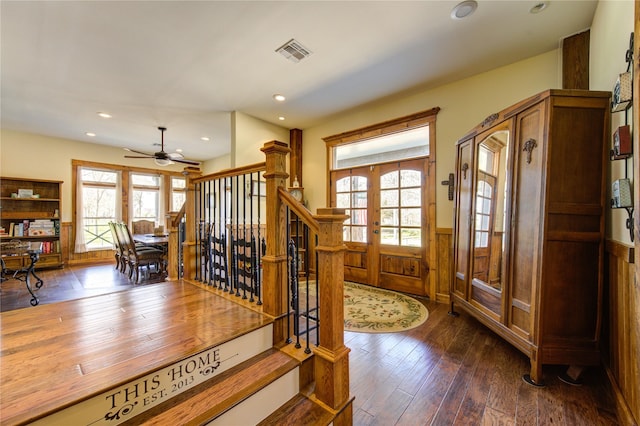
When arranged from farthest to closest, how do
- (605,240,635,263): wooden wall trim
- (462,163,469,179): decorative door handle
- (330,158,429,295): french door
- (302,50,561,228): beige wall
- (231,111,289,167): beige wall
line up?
(231,111,289,167): beige wall < (330,158,429,295): french door < (302,50,561,228): beige wall < (462,163,469,179): decorative door handle < (605,240,635,263): wooden wall trim

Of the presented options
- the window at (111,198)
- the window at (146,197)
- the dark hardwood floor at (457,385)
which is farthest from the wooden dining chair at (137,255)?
the dark hardwood floor at (457,385)

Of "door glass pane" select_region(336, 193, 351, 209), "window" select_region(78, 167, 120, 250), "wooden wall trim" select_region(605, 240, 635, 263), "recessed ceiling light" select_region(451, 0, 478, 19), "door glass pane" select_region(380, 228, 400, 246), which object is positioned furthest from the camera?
"window" select_region(78, 167, 120, 250)

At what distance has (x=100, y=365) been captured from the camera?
1.27 meters

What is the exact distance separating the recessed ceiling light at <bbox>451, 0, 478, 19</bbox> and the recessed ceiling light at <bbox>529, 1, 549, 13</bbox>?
0.53 m

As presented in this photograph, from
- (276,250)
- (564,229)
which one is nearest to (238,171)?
(276,250)

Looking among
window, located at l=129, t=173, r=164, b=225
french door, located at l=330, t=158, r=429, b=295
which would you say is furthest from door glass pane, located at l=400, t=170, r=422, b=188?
window, located at l=129, t=173, r=164, b=225

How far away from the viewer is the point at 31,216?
5.45 m

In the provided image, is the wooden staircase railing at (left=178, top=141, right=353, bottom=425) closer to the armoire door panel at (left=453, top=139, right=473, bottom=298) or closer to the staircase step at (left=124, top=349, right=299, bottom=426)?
the staircase step at (left=124, top=349, right=299, bottom=426)

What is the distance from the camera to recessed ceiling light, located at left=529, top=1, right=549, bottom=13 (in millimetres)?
2152

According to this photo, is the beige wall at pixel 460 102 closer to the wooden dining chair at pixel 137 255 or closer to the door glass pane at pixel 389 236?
the door glass pane at pixel 389 236

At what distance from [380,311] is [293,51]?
3.18 metres

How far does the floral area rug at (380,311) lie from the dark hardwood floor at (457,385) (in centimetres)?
16

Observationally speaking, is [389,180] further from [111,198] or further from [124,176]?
[111,198]

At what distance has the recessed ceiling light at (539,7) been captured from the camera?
215 cm
